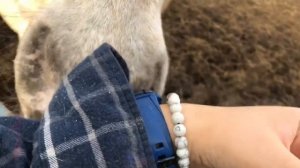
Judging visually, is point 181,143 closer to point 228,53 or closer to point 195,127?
point 195,127

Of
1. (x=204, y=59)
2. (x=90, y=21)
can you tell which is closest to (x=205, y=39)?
(x=204, y=59)

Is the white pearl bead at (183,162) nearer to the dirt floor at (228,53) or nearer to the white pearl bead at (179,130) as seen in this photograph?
the white pearl bead at (179,130)

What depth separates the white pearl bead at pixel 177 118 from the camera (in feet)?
2.23

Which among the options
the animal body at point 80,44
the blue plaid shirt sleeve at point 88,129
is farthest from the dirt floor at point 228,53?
the blue plaid shirt sleeve at point 88,129

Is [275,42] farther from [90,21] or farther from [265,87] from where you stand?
[90,21]

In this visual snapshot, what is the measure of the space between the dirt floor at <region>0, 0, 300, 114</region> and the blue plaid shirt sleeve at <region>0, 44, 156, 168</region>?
0.18 metres

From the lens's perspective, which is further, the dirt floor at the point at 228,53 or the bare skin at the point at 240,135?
the dirt floor at the point at 228,53

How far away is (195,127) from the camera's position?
0.68 m

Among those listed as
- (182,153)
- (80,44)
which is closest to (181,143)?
(182,153)

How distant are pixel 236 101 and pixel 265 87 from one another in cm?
4

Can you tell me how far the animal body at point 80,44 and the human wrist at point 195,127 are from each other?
0.06 meters

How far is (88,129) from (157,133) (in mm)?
86

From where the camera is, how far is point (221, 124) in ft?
2.20

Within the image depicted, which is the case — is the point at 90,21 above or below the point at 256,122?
above
